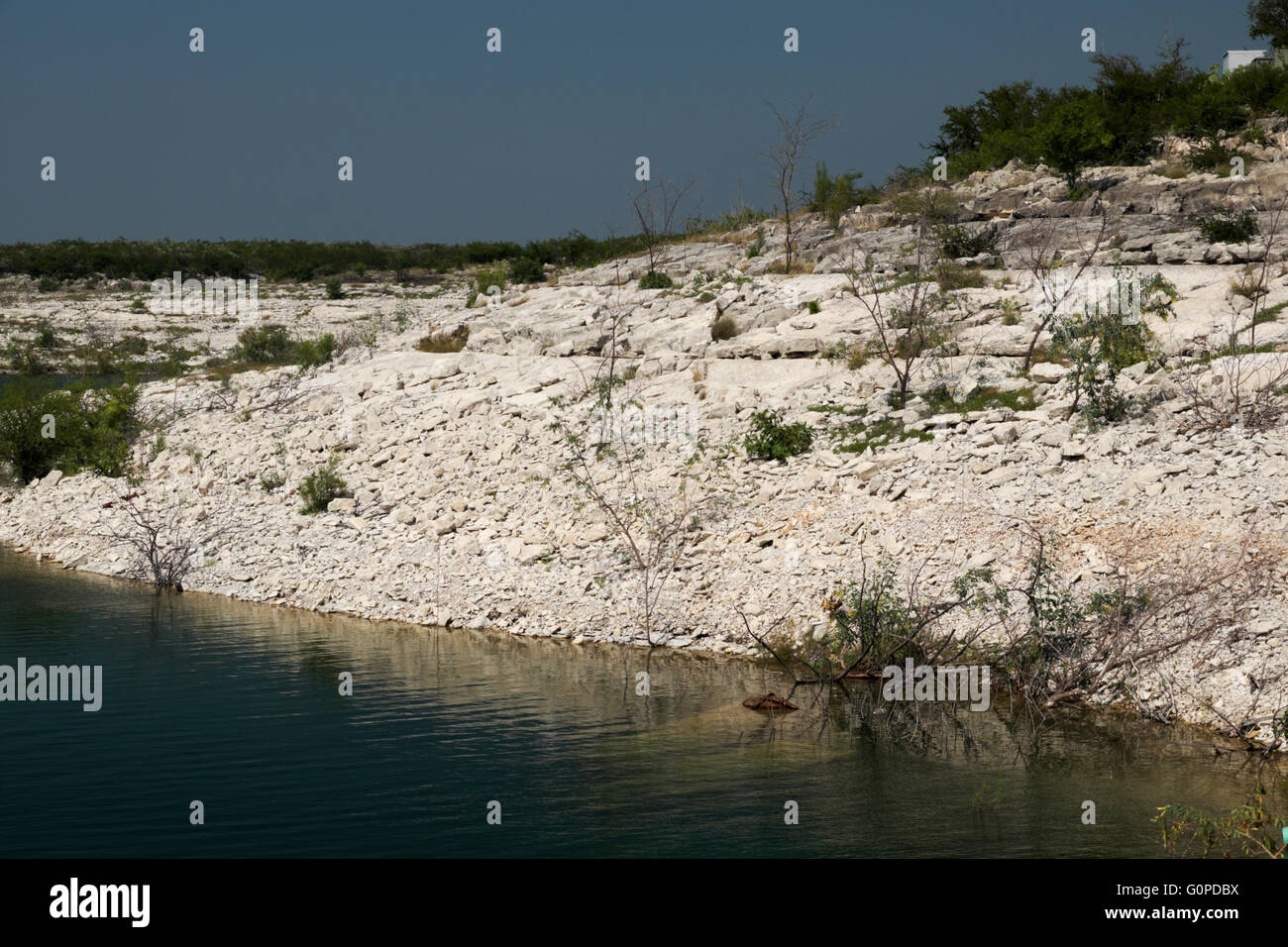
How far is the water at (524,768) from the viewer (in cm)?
886

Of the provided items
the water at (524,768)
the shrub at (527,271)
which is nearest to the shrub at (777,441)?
the water at (524,768)

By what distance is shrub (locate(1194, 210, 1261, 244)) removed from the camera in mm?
23609

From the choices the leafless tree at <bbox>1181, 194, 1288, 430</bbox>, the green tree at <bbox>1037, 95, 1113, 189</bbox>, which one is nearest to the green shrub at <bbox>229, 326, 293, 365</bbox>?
the green tree at <bbox>1037, 95, 1113, 189</bbox>

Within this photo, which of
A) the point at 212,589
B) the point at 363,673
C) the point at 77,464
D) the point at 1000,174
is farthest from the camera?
the point at 1000,174

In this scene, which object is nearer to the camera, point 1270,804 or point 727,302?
point 1270,804

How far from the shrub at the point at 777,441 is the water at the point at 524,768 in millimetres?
5043

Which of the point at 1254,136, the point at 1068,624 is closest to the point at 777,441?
the point at 1068,624

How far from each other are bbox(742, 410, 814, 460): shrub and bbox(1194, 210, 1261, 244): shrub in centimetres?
1137

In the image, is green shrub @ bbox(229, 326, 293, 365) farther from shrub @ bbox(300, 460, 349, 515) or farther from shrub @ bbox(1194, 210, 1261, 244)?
shrub @ bbox(1194, 210, 1261, 244)

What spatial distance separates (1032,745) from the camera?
11.2 metres
